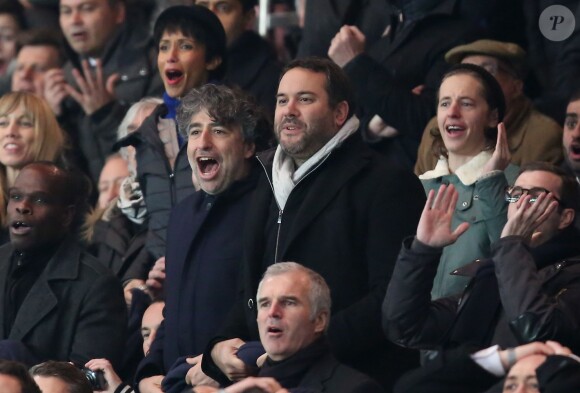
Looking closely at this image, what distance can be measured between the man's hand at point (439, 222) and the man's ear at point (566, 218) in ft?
1.64

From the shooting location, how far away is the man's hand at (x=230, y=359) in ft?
26.1

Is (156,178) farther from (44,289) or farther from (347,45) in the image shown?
(347,45)

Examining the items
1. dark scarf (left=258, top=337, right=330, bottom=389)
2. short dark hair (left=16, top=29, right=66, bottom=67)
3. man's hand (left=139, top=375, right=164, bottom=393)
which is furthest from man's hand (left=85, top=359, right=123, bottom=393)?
short dark hair (left=16, top=29, right=66, bottom=67)

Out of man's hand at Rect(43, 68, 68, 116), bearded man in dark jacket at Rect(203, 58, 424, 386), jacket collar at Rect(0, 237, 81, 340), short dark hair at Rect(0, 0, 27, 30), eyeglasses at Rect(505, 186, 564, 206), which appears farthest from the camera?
short dark hair at Rect(0, 0, 27, 30)

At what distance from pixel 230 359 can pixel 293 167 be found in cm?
95

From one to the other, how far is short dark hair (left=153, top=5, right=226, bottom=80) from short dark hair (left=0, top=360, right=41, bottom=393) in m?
3.02

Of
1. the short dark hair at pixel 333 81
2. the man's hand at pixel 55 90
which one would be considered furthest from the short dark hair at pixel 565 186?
the man's hand at pixel 55 90

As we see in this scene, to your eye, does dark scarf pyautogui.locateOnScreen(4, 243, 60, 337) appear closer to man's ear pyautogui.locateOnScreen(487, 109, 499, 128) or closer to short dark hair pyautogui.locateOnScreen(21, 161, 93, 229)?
short dark hair pyautogui.locateOnScreen(21, 161, 93, 229)

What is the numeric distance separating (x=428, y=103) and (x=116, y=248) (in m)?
1.97

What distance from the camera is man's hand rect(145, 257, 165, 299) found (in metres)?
9.68

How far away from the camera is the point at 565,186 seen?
7.99 metres

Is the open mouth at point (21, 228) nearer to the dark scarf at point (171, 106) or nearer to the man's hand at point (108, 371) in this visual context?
the man's hand at point (108, 371)

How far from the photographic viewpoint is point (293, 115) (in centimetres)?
840

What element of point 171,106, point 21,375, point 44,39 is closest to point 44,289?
point 171,106
